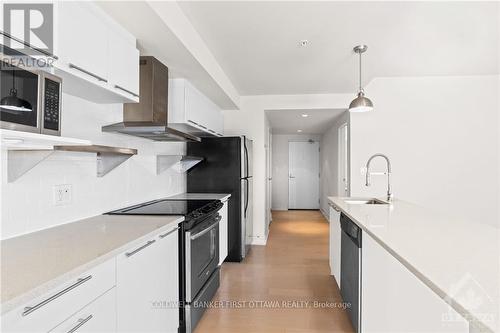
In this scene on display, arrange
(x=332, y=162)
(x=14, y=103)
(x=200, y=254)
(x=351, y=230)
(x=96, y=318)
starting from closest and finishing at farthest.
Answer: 1. (x=14, y=103)
2. (x=96, y=318)
3. (x=351, y=230)
4. (x=200, y=254)
5. (x=332, y=162)

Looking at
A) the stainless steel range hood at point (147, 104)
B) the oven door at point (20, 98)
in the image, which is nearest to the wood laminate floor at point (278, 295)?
the stainless steel range hood at point (147, 104)

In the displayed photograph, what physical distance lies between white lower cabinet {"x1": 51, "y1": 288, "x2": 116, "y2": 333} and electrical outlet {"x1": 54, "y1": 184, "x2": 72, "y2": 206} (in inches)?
28.6

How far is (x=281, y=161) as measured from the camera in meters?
8.30

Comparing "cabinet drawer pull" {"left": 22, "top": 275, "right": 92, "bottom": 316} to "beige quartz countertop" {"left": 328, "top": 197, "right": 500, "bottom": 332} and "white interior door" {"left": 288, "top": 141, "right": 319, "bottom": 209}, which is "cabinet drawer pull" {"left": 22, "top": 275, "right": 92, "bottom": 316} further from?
"white interior door" {"left": 288, "top": 141, "right": 319, "bottom": 209}

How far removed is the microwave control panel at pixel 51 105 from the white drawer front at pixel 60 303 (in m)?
0.61

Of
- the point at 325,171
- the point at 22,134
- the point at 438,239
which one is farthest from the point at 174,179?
the point at 325,171

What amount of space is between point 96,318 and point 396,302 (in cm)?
136

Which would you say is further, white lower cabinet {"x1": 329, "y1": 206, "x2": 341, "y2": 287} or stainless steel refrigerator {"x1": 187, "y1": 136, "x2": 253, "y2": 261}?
stainless steel refrigerator {"x1": 187, "y1": 136, "x2": 253, "y2": 261}

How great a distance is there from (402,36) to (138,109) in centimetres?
241

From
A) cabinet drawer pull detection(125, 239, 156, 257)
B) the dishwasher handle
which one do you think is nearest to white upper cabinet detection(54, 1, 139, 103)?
cabinet drawer pull detection(125, 239, 156, 257)

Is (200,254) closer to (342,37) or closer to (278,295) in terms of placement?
(278,295)

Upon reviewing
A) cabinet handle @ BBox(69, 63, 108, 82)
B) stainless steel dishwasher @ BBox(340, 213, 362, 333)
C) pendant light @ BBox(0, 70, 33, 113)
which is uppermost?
cabinet handle @ BBox(69, 63, 108, 82)

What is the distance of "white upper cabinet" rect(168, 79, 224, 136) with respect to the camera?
9.20ft

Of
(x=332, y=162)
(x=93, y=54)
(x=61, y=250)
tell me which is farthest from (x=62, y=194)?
(x=332, y=162)
